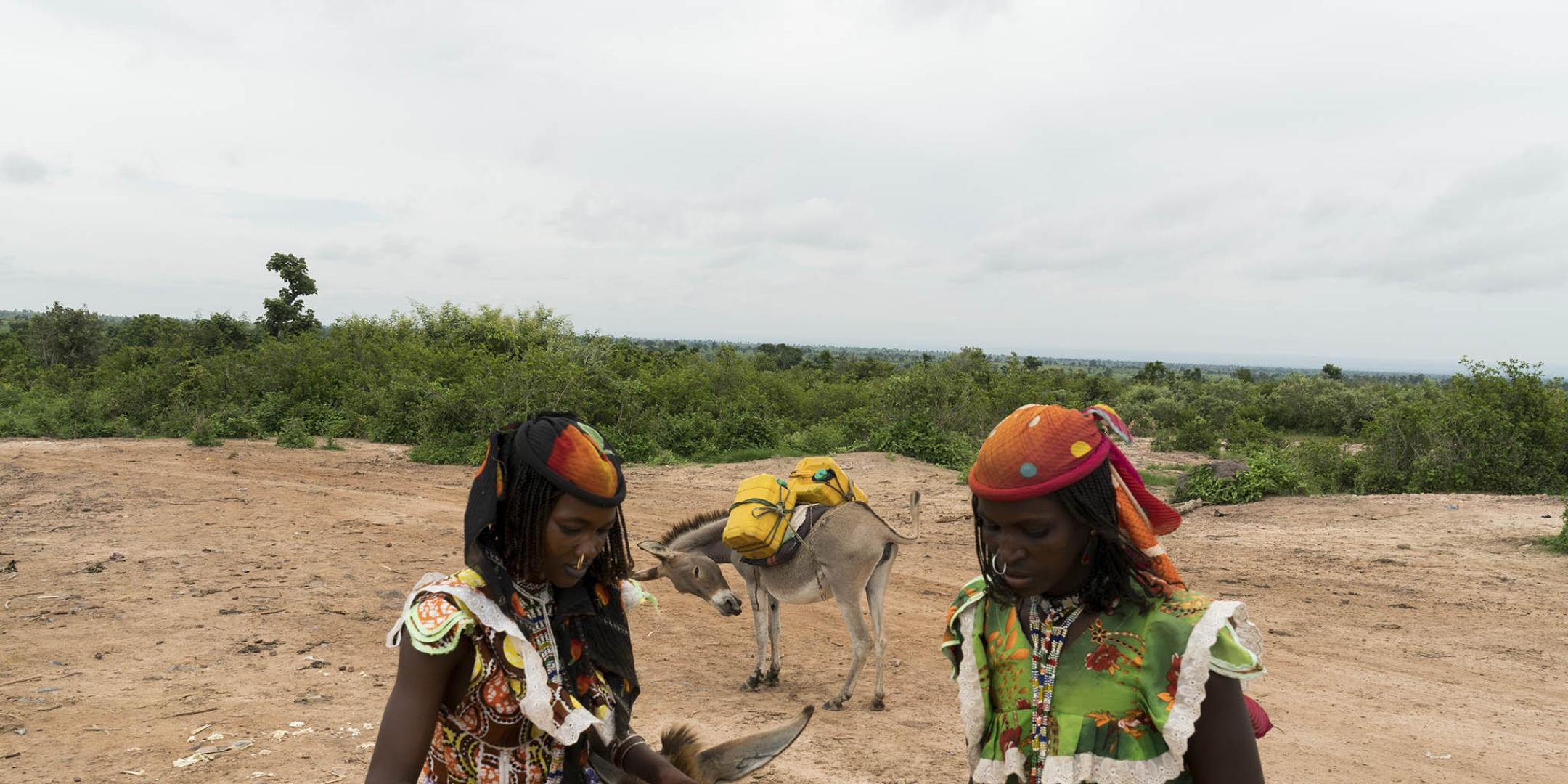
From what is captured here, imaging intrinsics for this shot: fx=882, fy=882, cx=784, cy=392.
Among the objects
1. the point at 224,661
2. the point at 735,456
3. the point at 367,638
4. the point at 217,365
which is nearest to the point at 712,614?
the point at 367,638

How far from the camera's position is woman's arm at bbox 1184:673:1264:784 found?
156 centimetres

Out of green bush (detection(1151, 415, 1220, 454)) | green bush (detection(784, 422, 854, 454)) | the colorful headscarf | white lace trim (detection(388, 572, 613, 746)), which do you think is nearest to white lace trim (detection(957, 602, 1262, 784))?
the colorful headscarf

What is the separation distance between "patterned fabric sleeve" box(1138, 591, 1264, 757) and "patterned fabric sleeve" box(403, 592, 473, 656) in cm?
131

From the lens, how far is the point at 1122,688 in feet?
5.40

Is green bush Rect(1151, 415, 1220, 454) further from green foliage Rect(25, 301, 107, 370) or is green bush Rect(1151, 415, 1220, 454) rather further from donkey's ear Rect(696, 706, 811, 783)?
green foliage Rect(25, 301, 107, 370)

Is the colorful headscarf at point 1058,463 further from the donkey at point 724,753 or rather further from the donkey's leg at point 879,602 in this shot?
the donkey's leg at point 879,602

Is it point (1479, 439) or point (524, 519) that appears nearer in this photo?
point (524, 519)

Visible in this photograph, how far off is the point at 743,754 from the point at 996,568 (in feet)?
2.71

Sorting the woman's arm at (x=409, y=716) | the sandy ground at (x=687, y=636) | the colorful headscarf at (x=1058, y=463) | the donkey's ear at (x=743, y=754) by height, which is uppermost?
the colorful headscarf at (x=1058, y=463)

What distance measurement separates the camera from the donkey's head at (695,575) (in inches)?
235

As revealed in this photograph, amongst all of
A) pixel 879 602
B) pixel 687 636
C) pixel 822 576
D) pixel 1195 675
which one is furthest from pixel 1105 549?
pixel 687 636

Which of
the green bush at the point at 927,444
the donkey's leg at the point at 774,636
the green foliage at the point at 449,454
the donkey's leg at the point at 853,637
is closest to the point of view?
the donkey's leg at the point at 853,637

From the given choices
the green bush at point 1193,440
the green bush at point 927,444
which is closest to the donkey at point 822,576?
the green bush at point 927,444

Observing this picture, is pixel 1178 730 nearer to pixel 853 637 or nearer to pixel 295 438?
pixel 853 637
